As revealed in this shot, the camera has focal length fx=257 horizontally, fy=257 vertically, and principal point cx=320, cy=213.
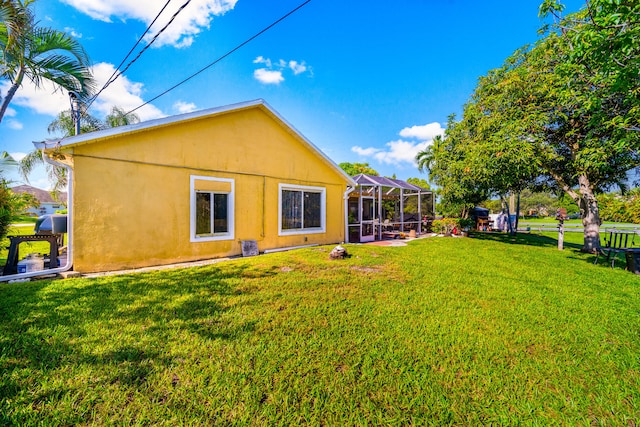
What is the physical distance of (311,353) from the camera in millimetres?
3104

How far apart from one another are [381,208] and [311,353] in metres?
13.4

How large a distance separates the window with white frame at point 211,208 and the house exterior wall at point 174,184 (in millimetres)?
153

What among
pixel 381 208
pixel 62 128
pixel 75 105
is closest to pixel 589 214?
pixel 381 208

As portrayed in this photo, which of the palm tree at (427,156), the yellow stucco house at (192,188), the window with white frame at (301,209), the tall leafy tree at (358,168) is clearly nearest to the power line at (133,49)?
Result: the yellow stucco house at (192,188)

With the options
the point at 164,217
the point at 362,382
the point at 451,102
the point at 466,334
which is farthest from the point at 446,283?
the point at 451,102

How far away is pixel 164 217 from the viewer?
741cm

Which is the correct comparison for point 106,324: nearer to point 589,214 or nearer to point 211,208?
point 211,208

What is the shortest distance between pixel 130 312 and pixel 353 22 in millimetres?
9711

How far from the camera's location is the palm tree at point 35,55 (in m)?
6.69

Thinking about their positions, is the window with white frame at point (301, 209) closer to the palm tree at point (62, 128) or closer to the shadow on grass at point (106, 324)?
the shadow on grass at point (106, 324)

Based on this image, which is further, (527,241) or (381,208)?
(527,241)

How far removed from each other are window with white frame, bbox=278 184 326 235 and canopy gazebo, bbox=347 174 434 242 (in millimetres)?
2133

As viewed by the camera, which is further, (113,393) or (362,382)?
(362,382)

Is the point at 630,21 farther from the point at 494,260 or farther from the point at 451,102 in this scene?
the point at 451,102
